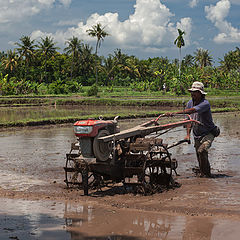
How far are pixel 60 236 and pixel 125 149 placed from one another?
7.05 feet

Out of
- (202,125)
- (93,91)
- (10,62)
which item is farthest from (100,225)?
(10,62)

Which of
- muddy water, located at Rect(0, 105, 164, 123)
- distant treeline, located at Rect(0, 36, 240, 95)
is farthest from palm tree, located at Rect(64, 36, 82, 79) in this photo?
muddy water, located at Rect(0, 105, 164, 123)

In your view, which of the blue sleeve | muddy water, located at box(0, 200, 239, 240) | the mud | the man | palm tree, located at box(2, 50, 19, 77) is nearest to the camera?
muddy water, located at box(0, 200, 239, 240)

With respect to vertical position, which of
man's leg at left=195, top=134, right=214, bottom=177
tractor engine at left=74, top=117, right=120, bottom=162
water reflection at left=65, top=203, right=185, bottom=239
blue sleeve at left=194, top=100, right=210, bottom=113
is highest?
blue sleeve at left=194, top=100, right=210, bottom=113

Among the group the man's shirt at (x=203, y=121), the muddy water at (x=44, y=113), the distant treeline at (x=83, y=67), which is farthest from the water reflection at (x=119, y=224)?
the distant treeline at (x=83, y=67)

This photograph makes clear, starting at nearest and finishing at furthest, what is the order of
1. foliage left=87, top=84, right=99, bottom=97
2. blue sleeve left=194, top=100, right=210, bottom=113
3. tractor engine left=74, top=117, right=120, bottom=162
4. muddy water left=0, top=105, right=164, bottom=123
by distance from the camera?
tractor engine left=74, top=117, right=120, bottom=162 < blue sleeve left=194, top=100, right=210, bottom=113 < muddy water left=0, top=105, right=164, bottom=123 < foliage left=87, top=84, right=99, bottom=97

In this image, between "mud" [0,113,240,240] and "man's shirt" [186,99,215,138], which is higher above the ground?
"man's shirt" [186,99,215,138]

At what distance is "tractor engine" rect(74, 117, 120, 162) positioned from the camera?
5559 mm

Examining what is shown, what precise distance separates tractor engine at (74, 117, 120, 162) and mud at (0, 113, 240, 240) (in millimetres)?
649

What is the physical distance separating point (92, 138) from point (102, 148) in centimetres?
25

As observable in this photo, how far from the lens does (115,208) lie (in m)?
5.31

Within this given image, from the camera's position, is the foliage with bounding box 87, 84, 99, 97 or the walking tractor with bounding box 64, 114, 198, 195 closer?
the walking tractor with bounding box 64, 114, 198, 195

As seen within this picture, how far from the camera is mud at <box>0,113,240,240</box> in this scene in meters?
4.37

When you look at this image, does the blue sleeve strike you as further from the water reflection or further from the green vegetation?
the green vegetation
